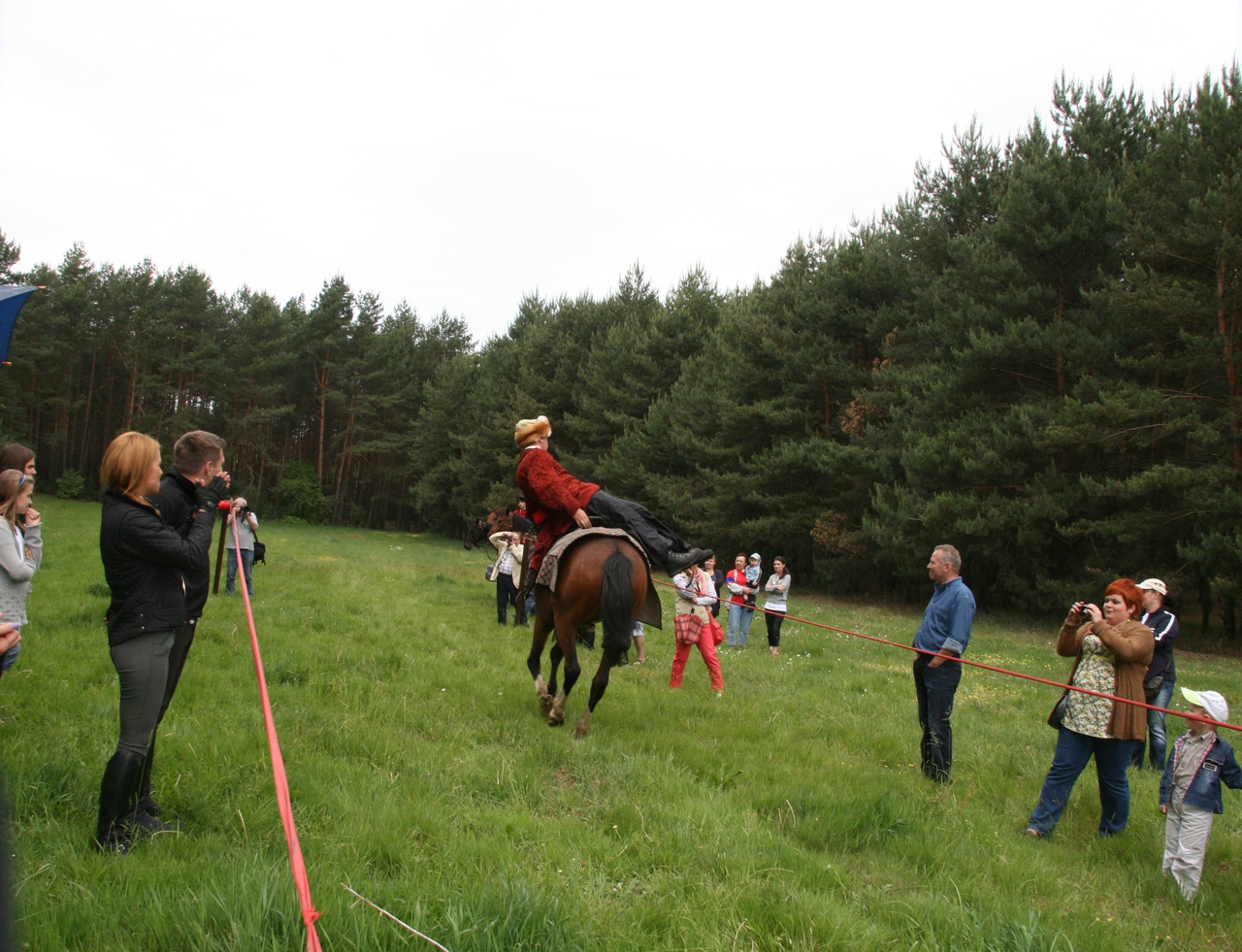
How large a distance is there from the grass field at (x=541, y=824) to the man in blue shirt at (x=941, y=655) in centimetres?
28

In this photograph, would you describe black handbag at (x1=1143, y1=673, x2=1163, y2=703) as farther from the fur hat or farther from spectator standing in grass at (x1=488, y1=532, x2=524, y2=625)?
spectator standing in grass at (x1=488, y1=532, x2=524, y2=625)

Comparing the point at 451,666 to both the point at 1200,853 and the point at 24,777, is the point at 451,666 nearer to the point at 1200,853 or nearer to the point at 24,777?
the point at 24,777

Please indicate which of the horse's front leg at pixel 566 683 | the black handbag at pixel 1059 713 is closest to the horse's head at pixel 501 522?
the horse's front leg at pixel 566 683

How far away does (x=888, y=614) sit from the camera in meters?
23.7

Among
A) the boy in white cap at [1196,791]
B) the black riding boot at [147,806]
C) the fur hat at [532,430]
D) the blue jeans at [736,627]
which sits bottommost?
the blue jeans at [736,627]

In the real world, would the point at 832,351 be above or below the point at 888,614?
above

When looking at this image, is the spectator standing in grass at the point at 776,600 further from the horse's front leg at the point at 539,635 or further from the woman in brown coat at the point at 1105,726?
the woman in brown coat at the point at 1105,726

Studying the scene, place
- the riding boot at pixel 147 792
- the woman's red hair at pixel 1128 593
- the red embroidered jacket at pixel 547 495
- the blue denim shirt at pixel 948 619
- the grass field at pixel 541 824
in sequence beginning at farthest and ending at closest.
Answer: the red embroidered jacket at pixel 547 495
the blue denim shirt at pixel 948 619
the woman's red hair at pixel 1128 593
the riding boot at pixel 147 792
the grass field at pixel 541 824

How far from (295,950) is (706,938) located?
1628 millimetres

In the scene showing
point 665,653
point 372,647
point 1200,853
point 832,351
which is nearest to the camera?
point 1200,853

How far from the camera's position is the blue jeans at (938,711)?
6293 millimetres

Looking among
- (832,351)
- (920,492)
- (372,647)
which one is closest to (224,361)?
(832,351)

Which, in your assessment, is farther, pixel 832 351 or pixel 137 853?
pixel 832 351

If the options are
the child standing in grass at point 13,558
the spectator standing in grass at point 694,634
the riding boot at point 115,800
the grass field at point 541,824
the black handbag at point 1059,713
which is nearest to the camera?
the grass field at point 541,824
